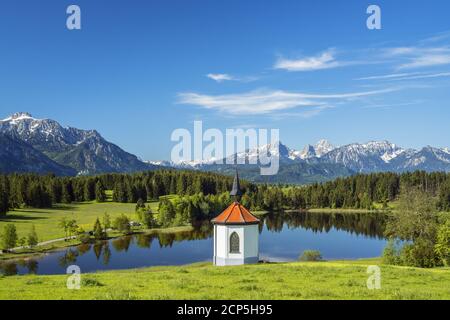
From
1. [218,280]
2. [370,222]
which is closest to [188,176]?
[370,222]

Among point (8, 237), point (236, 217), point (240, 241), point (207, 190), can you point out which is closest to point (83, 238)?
point (8, 237)

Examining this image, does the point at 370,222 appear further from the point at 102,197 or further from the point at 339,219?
the point at 102,197

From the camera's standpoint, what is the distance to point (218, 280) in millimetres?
23969

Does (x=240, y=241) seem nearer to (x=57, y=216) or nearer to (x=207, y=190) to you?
(x=57, y=216)

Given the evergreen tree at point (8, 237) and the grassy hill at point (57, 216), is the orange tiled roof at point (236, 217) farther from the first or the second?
the grassy hill at point (57, 216)

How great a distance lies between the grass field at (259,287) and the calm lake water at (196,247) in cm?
3806

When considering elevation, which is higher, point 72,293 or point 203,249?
point 72,293

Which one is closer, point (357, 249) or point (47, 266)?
point (47, 266)

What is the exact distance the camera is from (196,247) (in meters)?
81.8

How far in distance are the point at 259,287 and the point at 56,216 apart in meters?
107

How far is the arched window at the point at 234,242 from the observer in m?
41.0

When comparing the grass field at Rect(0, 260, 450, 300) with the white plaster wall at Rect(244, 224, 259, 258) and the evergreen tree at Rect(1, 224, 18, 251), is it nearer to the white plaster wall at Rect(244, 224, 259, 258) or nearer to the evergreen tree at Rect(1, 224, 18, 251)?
the white plaster wall at Rect(244, 224, 259, 258)

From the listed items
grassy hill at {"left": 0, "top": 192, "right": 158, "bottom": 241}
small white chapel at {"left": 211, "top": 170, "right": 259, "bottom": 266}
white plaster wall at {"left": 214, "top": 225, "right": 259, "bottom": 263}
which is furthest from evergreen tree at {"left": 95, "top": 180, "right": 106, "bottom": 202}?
white plaster wall at {"left": 214, "top": 225, "right": 259, "bottom": 263}

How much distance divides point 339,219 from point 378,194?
1922 inches
